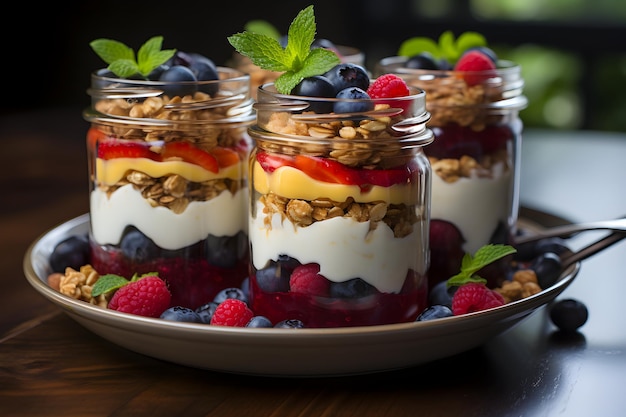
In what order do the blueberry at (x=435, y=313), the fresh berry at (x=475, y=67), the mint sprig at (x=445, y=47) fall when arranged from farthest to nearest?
the mint sprig at (x=445, y=47), the fresh berry at (x=475, y=67), the blueberry at (x=435, y=313)

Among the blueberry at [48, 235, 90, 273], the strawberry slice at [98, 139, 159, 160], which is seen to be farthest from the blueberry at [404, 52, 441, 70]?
the blueberry at [48, 235, 90, 273]

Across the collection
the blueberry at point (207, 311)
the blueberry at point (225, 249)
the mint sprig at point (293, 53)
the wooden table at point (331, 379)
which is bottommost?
the wooden table at point (331, 379)

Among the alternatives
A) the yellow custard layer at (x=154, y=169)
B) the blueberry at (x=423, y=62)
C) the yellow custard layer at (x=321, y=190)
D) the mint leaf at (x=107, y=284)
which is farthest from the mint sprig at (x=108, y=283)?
the blueberry at (x=423, y=62)

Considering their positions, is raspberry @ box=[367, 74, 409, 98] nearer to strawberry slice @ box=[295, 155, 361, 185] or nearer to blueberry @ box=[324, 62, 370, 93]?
blueberry @ box=[324, 62, 370, 93]

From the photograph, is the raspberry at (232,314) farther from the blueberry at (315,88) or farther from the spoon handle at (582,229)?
the spoon handle at (582,229)

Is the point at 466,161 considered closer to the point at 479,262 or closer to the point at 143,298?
the point at 479,262

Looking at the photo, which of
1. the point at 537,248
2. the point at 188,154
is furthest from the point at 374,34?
the point at 188,154
